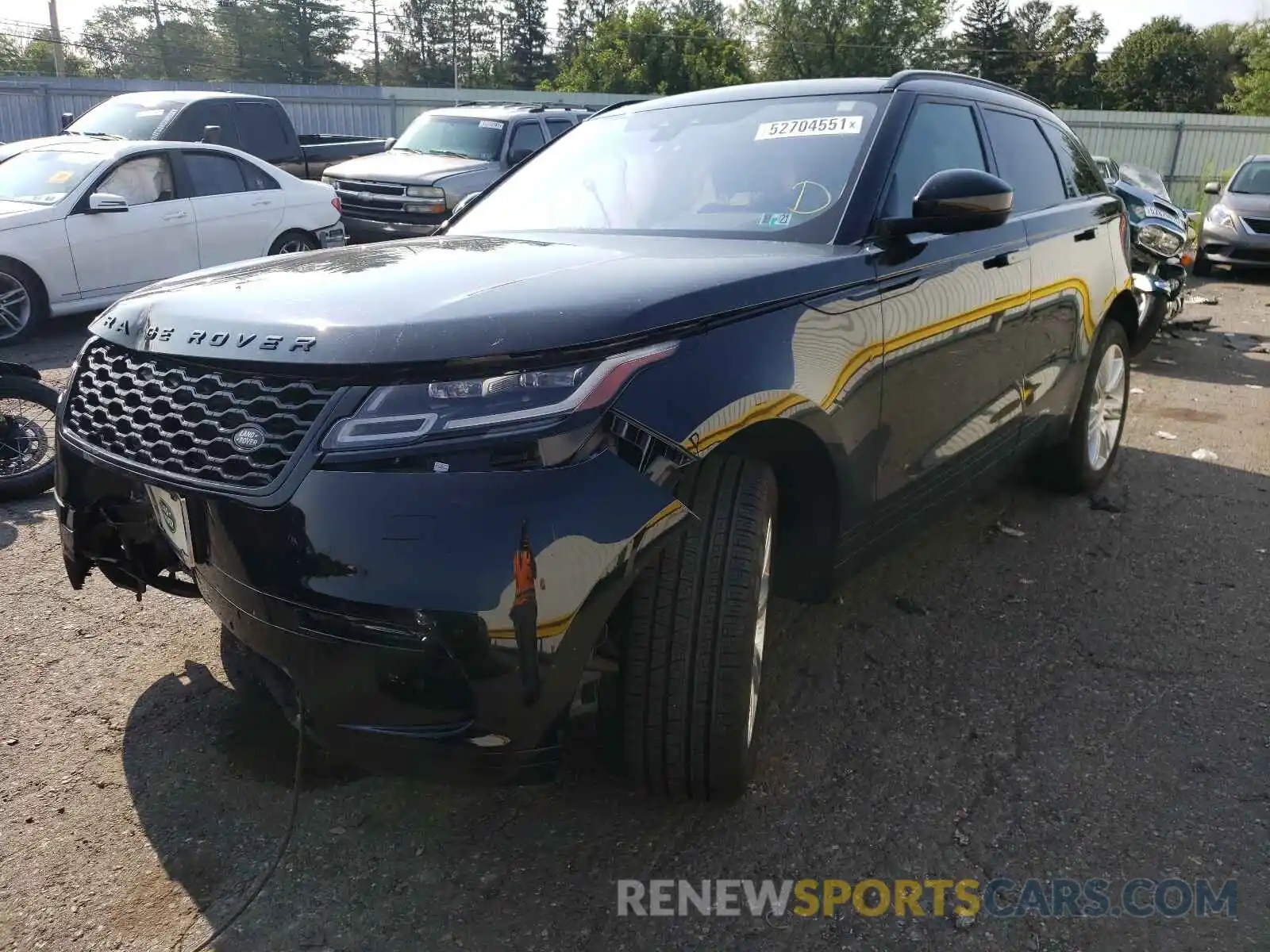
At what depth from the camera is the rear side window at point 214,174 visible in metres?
9.12

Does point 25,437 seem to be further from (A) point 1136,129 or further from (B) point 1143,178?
(A) point 1136,129

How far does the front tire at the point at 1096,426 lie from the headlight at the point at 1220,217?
11.2m

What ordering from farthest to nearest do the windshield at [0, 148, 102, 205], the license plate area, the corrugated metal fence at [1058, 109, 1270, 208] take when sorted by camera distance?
the corrugated metal fence at [1058, 109, 1270, 208], the windshield at [0, 148, 102, 205], the license plate area

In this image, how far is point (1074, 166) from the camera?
4.74m

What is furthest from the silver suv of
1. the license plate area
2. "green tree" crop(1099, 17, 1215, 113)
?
"green tree" crop(1099, 17, 1215, 113)

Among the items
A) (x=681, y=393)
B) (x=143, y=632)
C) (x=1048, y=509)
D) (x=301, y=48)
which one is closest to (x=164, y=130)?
(x=143, y=632)

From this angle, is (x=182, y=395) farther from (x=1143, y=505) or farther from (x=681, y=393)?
(x=1143, y=505)

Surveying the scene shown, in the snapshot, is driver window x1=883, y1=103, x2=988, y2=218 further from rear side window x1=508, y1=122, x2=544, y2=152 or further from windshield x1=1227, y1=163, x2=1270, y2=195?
windshield x1=1227, y1=163, x2=1270, y2=195

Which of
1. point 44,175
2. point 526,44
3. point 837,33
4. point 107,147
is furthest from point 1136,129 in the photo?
point 526,44

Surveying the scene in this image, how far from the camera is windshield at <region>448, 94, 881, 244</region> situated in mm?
3021

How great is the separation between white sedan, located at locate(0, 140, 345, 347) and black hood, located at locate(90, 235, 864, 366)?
18.3ft

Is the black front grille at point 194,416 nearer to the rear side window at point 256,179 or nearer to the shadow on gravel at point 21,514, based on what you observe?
the shadow on gravel at point 21,514

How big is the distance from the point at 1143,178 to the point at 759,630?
12.2m

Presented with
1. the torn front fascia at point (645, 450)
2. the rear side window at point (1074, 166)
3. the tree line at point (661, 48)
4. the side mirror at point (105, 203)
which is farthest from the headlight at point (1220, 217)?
the tree line at point (661, 48)
